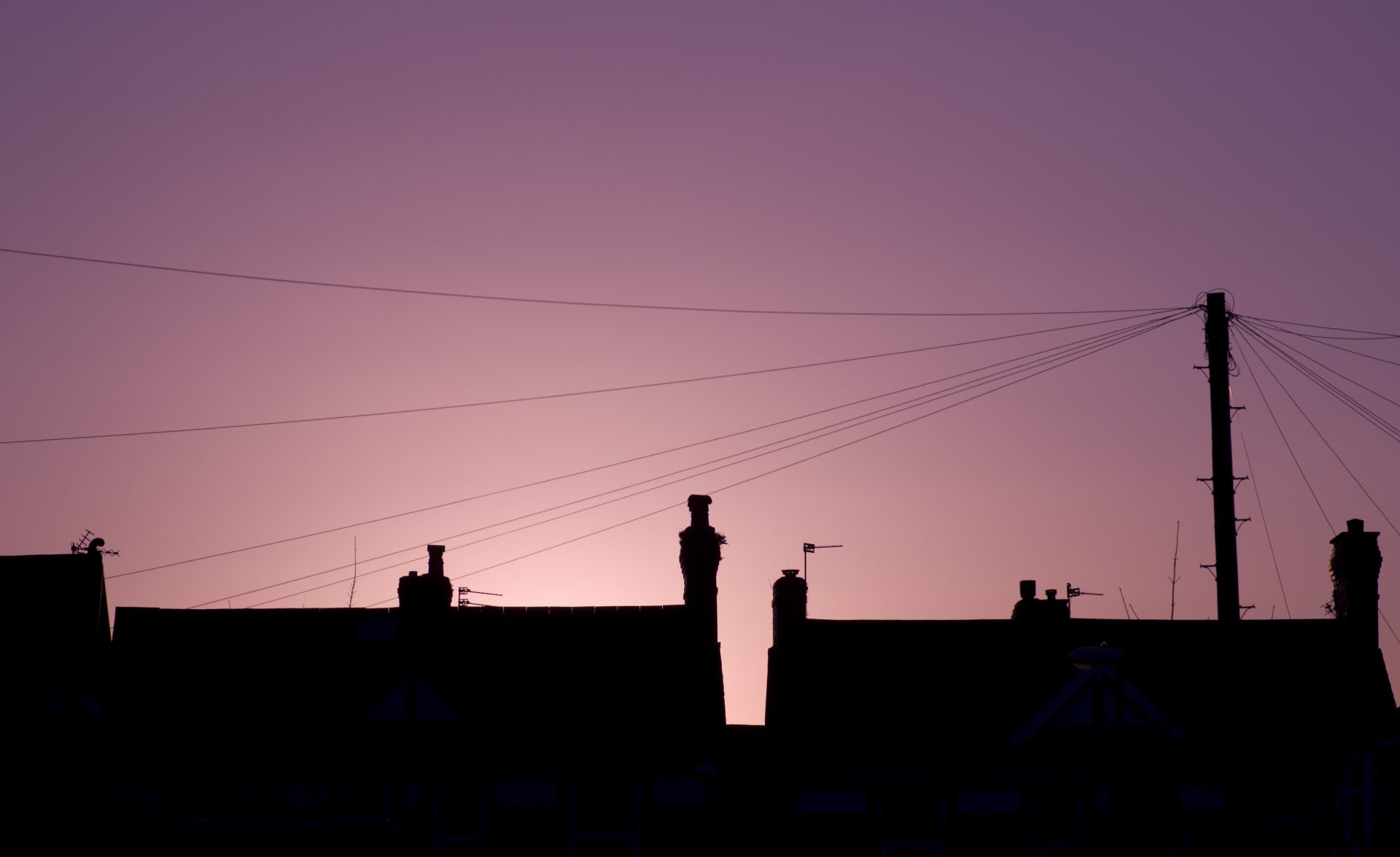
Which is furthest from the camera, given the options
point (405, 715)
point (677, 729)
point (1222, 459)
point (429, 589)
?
point (429, 589)

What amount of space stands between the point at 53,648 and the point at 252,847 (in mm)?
19597

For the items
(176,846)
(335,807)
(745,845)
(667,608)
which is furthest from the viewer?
(667,608)

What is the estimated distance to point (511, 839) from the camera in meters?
34.2

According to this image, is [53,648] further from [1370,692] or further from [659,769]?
[1370,692]

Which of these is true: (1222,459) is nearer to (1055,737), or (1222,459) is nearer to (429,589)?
(1055,737)

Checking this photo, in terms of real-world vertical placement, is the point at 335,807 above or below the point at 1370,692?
below

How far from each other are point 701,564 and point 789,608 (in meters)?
2.44

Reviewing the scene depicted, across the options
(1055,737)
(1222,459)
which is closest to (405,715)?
(1055,737)

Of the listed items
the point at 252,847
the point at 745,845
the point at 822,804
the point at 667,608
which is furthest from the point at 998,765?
the point at 252,847

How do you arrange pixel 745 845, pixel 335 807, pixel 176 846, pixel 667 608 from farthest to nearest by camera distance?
1. pixel 667 608
2. pixel 745 845
3. pixel 335 807
4. pixel 176 846

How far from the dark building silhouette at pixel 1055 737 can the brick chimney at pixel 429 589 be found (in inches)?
330

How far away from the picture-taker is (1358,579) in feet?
128

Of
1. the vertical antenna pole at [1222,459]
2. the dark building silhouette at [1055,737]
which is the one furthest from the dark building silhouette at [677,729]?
the vertical antenna pole at [1222,459]

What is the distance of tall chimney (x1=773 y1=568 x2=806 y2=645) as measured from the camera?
3906 centimetres
